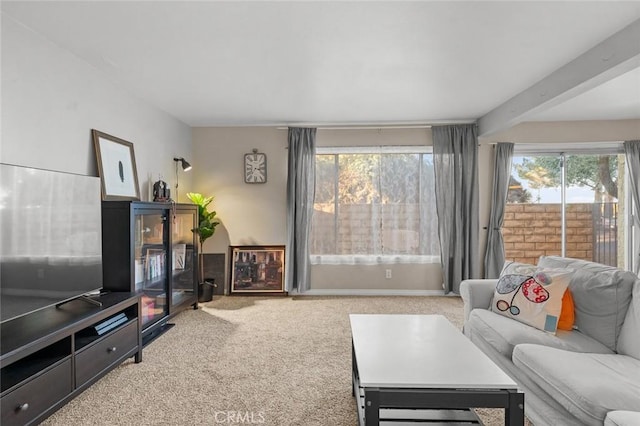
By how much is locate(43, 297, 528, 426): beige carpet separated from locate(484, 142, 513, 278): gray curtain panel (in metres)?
1.34

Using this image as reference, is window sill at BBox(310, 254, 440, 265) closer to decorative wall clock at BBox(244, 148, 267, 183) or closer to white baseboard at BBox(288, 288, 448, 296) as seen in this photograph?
white baseboard at BBox(288, 288, 448, 296)

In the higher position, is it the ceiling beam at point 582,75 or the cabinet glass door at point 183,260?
the ceiling beam at point 582,75

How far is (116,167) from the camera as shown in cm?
330

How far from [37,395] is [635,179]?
6.48 metres

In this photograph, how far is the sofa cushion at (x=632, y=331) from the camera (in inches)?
76.8

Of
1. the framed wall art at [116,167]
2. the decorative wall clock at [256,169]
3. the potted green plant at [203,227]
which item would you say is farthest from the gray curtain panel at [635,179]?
the framed wall art at [116,167]

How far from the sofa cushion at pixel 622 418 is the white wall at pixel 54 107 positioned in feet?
10.8

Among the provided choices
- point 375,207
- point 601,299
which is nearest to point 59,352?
point 601,299

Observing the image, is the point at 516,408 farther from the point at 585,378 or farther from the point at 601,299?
the point at 601,299

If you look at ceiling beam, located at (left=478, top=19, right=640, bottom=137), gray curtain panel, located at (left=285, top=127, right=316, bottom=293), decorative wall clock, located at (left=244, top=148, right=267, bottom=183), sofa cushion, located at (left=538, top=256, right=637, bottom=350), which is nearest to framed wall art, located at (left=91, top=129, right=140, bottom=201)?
decorative wall clock, located at (left=244, top=148, right=267, bottom=183)

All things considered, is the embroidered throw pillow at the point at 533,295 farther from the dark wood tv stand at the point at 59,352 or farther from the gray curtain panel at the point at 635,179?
the gray curtain panel at the point at 635,179

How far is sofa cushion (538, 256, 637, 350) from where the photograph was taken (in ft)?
6.86

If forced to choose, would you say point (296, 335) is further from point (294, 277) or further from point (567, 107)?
point (567, 107)

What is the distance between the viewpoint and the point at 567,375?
5.39 feet
